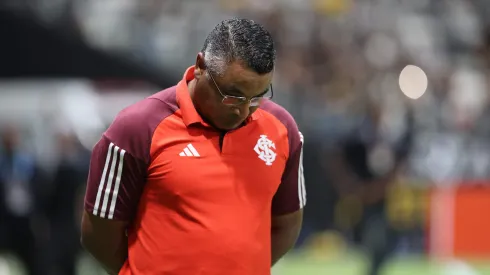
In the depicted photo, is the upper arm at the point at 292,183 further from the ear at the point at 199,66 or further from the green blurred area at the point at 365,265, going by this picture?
the green blurred area at the point at 365,265

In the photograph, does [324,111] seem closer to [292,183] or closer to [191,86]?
[292,183]

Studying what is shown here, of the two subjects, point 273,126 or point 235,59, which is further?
point 273,126

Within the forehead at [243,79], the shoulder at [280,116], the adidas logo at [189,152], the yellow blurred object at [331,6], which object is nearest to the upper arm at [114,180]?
the adidas logo at [189,152]

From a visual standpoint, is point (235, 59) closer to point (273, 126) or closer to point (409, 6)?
point (273, 126)

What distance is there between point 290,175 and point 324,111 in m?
12.0

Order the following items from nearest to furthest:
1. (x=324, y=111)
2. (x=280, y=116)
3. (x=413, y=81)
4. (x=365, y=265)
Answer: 1. (x=280, y=116)
2. (x=365, y=265)
3. (x=324, y=111)
4. (x=413, y=81)

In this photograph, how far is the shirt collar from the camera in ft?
13.3

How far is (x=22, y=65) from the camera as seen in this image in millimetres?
16781

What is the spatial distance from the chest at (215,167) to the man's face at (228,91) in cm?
8

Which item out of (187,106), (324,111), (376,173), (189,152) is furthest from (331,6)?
(189,152)

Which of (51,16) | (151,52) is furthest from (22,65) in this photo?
(151,52)

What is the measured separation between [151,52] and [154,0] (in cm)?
189

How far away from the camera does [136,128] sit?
3.98 m

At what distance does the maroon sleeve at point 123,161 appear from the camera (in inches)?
156
